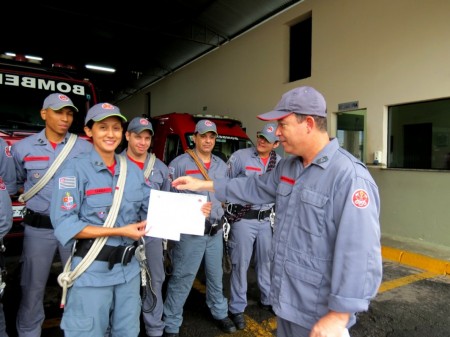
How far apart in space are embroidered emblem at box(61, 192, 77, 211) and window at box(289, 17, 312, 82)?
24.9 feet

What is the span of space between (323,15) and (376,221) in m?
7.42

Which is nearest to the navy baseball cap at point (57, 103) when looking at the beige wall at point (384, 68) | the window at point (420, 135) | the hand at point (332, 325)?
the hand at point (332, 325)

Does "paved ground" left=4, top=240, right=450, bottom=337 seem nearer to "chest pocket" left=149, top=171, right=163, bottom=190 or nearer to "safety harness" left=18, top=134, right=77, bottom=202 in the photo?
"safety harness" left=18, top=134, right=77, bottom=202

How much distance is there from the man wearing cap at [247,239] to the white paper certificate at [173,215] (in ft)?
3.64

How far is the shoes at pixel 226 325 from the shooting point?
319 cm

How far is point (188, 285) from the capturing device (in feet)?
10.2

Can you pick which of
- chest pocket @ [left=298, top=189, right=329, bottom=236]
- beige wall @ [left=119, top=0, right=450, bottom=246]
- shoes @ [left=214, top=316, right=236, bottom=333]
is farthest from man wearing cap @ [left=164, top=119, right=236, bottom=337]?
beige wall @ [left=119, top=0, right=450, bottom=246]

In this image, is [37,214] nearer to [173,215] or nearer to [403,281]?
[173,215]

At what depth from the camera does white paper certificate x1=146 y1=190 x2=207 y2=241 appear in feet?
7.04

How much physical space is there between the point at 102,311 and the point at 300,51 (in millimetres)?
8331

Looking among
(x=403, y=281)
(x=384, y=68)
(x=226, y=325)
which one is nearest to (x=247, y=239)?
(x=226, y=325)

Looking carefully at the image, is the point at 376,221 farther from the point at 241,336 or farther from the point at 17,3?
the point at 17,3

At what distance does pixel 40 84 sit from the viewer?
4.89 metres

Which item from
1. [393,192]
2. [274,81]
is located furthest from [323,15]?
[393,192]
